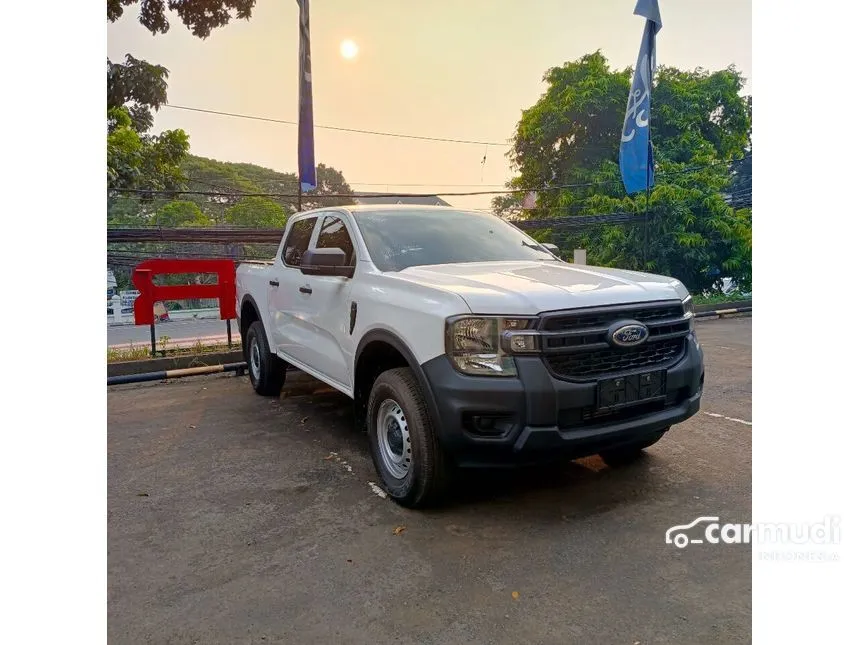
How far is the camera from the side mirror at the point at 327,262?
3855 mm

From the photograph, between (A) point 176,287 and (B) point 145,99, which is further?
(B) point 145,99

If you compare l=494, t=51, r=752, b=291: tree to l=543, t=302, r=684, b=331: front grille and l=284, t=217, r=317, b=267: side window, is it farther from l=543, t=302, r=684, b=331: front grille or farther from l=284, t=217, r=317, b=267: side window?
l=543, t=302, r=684, b=331: front grille

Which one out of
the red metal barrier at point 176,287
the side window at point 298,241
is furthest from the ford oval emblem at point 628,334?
the red metal barrier at point 176,287

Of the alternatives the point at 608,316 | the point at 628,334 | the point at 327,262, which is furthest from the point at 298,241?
the point at 628,334

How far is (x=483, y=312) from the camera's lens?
2863mm

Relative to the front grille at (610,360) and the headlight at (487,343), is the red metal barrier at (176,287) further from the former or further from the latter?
the front grille at (610,360)

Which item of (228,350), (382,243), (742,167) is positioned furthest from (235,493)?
(742,167)

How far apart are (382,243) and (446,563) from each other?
2.14m

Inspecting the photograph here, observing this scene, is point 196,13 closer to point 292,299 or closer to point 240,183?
point 292,299

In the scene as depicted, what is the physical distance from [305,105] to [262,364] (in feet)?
23.2

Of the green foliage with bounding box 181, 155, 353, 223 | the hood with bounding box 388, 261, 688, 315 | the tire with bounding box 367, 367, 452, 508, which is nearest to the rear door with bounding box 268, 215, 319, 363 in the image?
the tire with bounding box 367, 367, 452, 508

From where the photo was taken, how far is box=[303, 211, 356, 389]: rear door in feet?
13.0

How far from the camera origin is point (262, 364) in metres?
5.82
